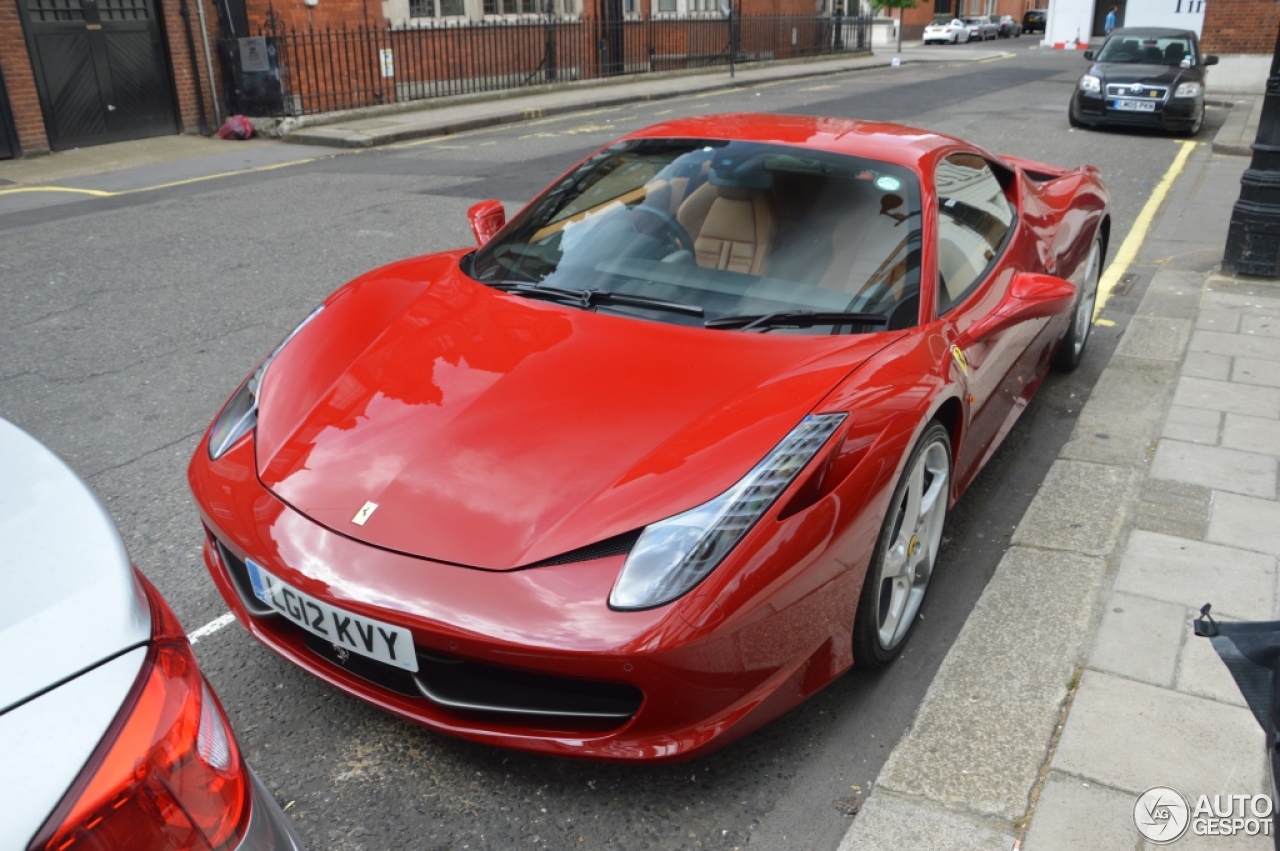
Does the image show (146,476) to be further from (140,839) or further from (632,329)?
(140,839)

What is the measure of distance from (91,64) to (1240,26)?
21.3 meters

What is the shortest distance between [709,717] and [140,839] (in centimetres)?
132

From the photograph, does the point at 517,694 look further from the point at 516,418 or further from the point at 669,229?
the point at 669,229

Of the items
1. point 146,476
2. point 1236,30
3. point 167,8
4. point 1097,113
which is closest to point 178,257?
point 146,476

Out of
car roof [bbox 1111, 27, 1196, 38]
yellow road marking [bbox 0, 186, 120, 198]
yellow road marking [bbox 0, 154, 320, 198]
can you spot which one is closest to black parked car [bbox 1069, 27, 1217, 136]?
car roof [bbox 1111, 27, 1196, 38]

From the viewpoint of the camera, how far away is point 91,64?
46.7 ft

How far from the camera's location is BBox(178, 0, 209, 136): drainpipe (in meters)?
15.2

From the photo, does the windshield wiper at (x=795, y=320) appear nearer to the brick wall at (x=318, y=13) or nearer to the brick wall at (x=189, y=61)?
the brick wall at (x=189, y=61)

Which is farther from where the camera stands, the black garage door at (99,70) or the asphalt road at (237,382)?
the black garage door at (99,70)

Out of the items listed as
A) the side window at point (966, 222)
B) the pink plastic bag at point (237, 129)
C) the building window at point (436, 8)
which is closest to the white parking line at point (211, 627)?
the side window at point (966, 222)

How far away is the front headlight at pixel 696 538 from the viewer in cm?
221

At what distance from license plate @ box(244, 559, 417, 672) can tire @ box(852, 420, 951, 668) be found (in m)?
1.11

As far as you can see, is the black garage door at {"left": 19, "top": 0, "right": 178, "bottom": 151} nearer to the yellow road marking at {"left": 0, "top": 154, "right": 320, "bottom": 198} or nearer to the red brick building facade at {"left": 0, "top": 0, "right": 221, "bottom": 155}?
the red brick building facade at {"left": 0, "top": 0, "right": 221, "bottom": 155}

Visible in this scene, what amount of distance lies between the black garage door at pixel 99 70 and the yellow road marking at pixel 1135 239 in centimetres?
1287
